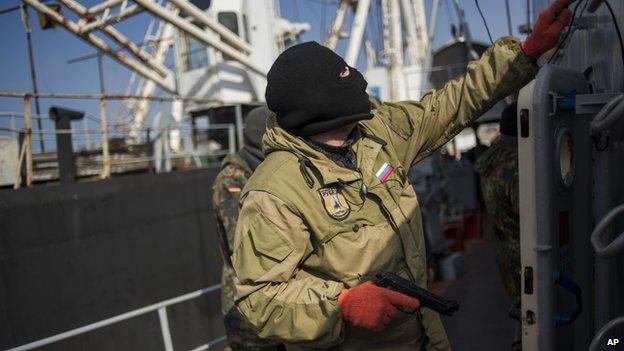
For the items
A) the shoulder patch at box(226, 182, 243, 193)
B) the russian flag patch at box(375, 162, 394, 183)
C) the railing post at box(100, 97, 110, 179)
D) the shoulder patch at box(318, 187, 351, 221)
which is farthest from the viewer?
the railing post at box(100, 97, 110, 179)

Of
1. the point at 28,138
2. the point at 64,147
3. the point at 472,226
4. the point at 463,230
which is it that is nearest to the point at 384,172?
the point at 28,138

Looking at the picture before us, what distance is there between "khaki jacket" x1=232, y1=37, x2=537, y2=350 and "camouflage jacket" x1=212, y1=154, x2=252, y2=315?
93 cm

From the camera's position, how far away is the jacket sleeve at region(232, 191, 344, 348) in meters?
1.48

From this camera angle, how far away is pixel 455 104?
6.58ft

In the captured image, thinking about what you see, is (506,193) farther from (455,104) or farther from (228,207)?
(228,207)

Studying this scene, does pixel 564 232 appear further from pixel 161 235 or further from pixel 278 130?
pixel 161 235

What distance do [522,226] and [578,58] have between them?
3.92 ft

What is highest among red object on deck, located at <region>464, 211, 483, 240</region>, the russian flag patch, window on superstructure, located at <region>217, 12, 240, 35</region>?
window on superstructure, located at <region>217, 12, 240, 35</region>

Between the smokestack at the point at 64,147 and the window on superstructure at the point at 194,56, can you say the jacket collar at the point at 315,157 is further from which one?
the window on superstructure at the point at 194,56

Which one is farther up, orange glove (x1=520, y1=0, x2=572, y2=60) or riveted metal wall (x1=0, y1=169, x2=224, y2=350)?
orange glove (x1=520, y1=0, x2=572, y2=60)

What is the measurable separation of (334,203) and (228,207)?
3.64ft

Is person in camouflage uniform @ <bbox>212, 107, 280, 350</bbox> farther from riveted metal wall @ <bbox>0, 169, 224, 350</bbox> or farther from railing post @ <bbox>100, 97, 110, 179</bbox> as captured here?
railing post @ <bbox>100, 97, 110, 179</bbox>

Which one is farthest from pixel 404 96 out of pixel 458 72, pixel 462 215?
pixel 462 215

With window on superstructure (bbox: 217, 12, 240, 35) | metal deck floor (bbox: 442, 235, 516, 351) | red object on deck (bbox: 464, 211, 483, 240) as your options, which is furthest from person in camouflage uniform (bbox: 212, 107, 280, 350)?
window on superstructure (bbox: 217, 12, 240, 35)
